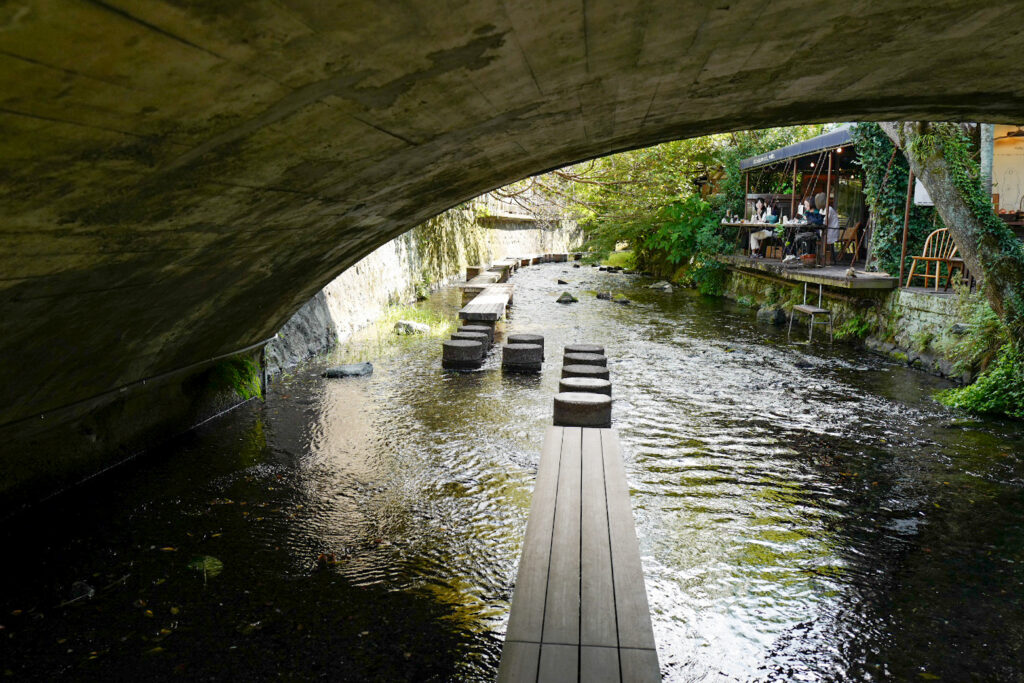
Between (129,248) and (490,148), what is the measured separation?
2.19 meters

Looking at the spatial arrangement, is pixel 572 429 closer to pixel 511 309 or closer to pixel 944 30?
pixel 944 30

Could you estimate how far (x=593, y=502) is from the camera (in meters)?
4.58

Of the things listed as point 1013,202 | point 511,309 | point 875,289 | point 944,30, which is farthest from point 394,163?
point 1013,202

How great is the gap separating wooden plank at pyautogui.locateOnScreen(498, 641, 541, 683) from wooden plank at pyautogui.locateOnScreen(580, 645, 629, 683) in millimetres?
187

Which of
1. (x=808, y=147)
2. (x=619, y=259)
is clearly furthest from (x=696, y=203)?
(x=619, y=259)

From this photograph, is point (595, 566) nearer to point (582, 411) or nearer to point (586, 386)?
point (582, 411)

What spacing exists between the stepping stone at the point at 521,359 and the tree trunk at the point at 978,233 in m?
6.15

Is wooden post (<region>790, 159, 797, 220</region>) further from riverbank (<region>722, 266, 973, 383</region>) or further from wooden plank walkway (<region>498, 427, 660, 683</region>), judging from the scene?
wooden plank walkway (<region>498, 427, 660, 683</region>)

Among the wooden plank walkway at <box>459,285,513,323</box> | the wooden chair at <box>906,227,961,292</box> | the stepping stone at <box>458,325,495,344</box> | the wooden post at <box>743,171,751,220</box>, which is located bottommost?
the stepping stone at <box>458,325,495,344</box>

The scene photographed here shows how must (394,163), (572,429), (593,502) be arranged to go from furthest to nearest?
1. (572,429)
2. (593,502)
3. (394,163)

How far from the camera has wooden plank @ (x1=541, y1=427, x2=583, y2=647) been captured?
3186 mm

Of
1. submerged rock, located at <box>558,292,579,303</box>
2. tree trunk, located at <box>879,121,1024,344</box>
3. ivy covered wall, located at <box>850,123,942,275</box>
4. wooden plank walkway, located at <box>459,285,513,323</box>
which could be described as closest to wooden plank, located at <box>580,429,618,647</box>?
tree trunk, located at <box>879,121,1024,344</box>

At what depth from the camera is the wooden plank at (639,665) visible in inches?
111

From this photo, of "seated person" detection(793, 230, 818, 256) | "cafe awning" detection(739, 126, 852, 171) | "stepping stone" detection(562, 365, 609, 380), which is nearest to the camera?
"stepping stone" detection(562, 365, 609, 380)
